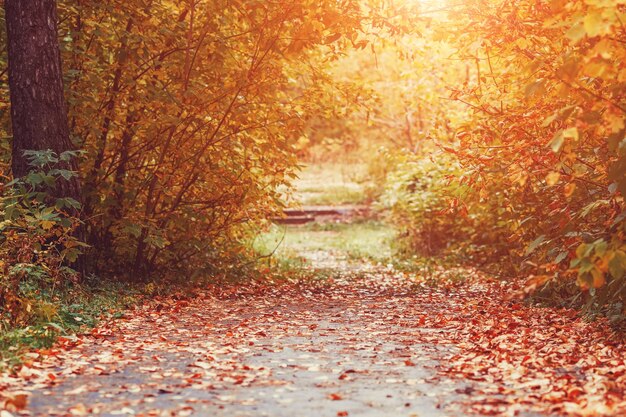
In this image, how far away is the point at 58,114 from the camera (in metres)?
8.20

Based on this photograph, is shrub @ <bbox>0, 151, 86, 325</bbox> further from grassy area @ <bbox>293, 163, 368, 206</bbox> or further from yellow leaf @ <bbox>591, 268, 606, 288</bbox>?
grassy area @ <bbox>293, 163, 368, 206</bbox>

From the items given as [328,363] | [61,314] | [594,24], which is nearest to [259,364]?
[328,363]

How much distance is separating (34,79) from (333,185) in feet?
65.8

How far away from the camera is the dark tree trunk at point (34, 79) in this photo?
7980 mm

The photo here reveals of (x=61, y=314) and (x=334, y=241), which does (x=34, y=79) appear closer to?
(x=61, y=314)

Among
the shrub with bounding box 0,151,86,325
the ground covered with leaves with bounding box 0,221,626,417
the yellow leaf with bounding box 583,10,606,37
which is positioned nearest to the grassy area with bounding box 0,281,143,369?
the shrub with bounding box 0,151,86,325

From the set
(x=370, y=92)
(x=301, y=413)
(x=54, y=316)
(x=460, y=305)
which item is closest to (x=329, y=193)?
(x=370, y=92)

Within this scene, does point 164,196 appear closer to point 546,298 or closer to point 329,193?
point 546,298

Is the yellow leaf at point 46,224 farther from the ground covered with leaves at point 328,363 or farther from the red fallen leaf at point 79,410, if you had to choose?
the red fallen leaf at point 79,410

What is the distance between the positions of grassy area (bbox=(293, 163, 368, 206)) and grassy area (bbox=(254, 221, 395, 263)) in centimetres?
173

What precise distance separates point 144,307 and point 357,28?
12.6 feet

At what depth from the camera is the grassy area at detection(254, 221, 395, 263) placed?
1542 cm

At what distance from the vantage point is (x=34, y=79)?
26.5ft

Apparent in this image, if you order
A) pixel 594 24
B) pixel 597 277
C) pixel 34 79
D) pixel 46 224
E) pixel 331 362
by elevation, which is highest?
pixel 34 79
